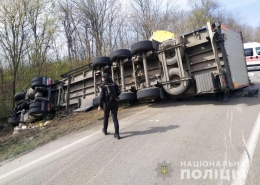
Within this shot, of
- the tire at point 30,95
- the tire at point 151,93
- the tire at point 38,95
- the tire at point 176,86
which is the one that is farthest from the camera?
the tire at point 30,95

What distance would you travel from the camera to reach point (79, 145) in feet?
13.8

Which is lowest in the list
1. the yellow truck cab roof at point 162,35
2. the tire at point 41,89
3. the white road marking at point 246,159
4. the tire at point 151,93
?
the white road marking at point 246,159

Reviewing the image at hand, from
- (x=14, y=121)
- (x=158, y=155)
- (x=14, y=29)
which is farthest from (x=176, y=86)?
(x=14, y=29)

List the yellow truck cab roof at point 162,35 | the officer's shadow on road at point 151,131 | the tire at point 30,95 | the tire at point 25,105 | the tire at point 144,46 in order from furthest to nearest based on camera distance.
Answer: the tire at point 25,105, the tire at point 30,95, the yellow truck cab roof at point 162,35, the tire at point 144,46, the officer's shadow on road at point 151,131

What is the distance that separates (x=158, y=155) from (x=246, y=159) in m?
1.21

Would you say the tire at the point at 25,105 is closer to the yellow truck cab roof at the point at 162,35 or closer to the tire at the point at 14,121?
the tire at the point at 14,121

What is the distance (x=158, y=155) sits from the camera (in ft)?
10.3

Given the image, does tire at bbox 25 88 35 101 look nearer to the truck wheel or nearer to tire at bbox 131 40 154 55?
the truck wheel

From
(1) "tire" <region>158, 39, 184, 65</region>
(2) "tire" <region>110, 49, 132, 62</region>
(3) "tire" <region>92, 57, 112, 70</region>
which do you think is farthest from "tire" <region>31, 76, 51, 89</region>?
(1) "tire" <region>158, 39, 184, 65</region>

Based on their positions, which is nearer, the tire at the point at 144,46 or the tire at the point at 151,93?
the tire at the point at 151,93

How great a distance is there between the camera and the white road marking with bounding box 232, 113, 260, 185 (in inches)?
89.9

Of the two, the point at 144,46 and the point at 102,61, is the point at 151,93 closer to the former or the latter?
the point at 144,46

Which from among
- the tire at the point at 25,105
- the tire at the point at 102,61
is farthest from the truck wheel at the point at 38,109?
the tire at the point at 102,61

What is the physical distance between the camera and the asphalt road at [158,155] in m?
2.54
